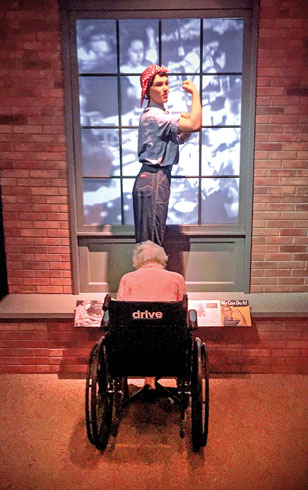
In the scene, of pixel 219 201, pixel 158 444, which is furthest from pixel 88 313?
pixel 219 201

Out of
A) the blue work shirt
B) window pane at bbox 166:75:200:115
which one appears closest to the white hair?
the blue work shirt

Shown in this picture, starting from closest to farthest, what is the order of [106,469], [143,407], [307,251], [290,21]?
[106,469]
[143,407]
[290,21]
[307,251]

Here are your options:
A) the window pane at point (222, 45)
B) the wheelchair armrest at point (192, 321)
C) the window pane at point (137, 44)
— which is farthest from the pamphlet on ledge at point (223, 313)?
the window pane at point (137, 44)

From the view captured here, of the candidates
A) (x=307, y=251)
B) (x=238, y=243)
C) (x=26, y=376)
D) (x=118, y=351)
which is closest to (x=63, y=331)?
(x=26, y=376)

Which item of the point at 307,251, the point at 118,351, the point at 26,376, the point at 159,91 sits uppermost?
the point at 159,91

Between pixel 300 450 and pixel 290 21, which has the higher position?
pixel 290 21

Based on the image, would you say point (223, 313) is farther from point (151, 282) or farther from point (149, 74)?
point (149, 74)

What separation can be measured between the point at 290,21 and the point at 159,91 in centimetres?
125

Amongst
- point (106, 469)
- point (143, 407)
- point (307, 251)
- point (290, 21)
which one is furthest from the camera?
point (307, 251)

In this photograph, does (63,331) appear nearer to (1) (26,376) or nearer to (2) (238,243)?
(1) (26,376)

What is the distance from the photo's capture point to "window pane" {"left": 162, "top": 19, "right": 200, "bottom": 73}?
138 inches

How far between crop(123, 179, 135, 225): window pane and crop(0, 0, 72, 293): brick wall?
1.71 feet

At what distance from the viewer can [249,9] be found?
11.1ft

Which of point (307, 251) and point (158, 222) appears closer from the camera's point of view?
point (158, 222)
